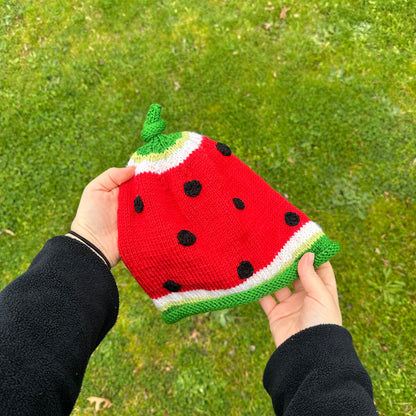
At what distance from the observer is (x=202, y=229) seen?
8.55ft

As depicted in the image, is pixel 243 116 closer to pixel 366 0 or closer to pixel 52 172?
pixel 366 0

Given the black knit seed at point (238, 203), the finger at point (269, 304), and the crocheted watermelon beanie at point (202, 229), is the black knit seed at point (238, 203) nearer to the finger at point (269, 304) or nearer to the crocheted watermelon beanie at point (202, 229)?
the crocheted watermelon beanie at point (202, 229)

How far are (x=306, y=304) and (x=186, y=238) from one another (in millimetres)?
1118

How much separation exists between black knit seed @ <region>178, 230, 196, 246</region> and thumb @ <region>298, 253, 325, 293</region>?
0.93 metres

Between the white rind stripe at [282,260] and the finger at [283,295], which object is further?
the finger at [283,295]

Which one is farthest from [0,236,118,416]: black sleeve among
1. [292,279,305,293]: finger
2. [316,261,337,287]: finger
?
[316,261,337,287]: finger

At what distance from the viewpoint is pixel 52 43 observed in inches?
175

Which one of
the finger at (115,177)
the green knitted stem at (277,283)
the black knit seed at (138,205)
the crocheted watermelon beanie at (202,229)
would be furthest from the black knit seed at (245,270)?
the finger at (115,177)

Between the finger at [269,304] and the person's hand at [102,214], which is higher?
the person's hand at [102,214]

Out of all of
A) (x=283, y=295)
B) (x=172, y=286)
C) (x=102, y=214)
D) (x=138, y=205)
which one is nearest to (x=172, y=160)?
(x=138, y=205)

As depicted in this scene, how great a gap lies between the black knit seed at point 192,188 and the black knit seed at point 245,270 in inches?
28.9

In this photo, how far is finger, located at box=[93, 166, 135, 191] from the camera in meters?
2.70

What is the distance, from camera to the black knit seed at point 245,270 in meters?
2.52

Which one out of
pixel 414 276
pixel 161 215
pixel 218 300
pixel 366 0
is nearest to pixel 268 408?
pixel 218 300
